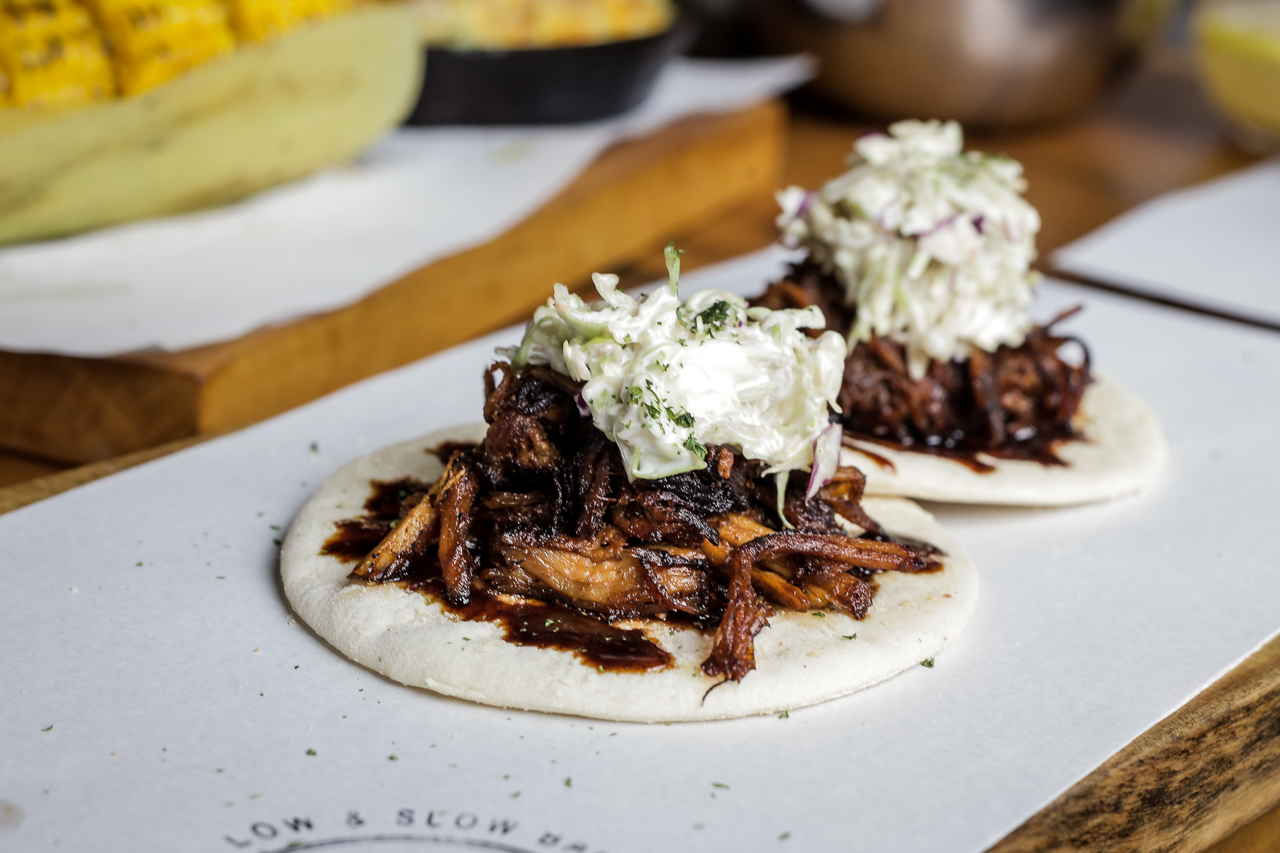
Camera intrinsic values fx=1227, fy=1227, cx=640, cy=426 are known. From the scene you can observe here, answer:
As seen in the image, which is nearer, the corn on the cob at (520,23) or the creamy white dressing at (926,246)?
the creamy white dressing at (926,246)

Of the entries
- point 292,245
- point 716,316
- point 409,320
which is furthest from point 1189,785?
point 292,245

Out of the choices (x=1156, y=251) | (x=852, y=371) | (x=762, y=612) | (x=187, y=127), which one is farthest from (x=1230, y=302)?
(x=187, y=127)

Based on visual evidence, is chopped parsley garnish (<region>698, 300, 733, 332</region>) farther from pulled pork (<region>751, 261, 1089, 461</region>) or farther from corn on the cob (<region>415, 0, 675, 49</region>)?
corn on the cob (<region>415, 0, 675, 49</region>)

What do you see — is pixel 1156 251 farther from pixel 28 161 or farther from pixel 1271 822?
pixel 28 161

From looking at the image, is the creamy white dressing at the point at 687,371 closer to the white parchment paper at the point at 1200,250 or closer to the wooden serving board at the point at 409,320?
the wooden serving board at the point at 409,320

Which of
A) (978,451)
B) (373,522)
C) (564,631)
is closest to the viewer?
(564,631)

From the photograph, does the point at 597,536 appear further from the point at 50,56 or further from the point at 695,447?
the point at 50,56

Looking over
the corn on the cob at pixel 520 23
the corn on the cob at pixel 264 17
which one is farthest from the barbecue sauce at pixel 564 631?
the corn on the cob at pixel 520 23
